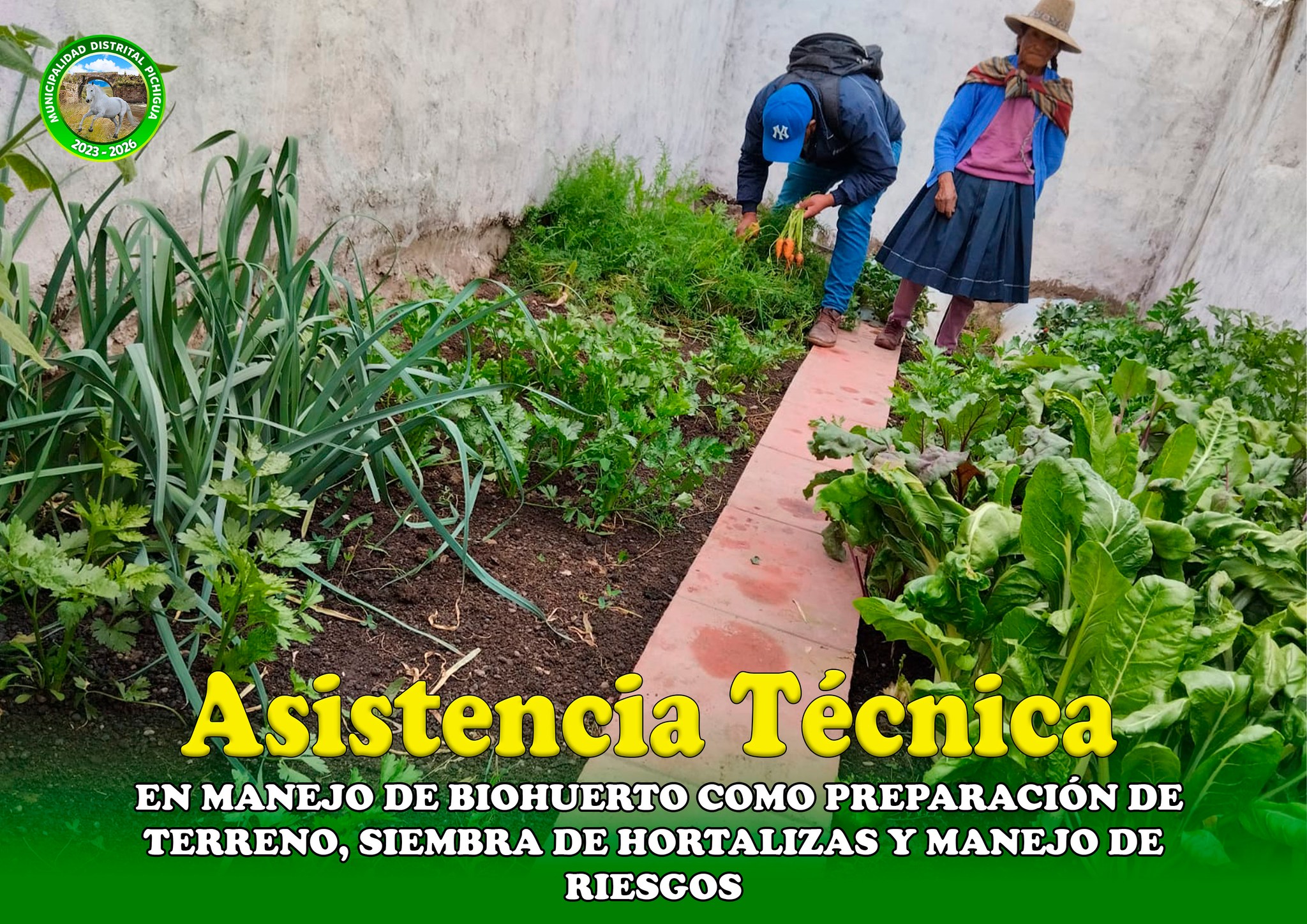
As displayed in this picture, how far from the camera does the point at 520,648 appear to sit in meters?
1.91

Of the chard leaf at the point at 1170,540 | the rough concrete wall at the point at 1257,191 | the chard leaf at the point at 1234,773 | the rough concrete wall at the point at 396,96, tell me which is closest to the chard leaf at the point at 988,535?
the chard leaf at the point at 1170,540

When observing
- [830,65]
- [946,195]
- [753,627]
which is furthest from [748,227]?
[753,627]

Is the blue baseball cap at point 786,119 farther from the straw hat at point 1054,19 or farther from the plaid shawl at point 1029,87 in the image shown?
the straw hat at point 1054,19

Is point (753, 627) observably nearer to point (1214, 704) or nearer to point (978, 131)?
point (1214, 704)

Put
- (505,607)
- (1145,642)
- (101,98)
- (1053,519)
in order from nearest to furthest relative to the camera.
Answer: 1. (101,98)
2. (1145,642)
3. (1053,519)
4. (505,607)

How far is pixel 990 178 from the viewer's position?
464 cm

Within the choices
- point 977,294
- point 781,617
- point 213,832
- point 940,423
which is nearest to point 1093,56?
point 977,294

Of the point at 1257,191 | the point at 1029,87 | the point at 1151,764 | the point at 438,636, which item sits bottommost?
the point at 438,636

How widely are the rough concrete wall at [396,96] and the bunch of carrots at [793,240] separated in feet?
3.80

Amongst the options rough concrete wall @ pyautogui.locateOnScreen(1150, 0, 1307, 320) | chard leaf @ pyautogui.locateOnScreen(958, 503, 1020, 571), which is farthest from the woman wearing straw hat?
chard leaf @ pyautogui.locateOnScreen(958, 503, 1020, 571)

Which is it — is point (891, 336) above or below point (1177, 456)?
below

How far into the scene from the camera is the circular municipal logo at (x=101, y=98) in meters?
1.40

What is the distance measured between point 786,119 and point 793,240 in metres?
0.60

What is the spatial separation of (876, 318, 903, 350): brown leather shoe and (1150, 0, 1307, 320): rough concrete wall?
1.73 m
